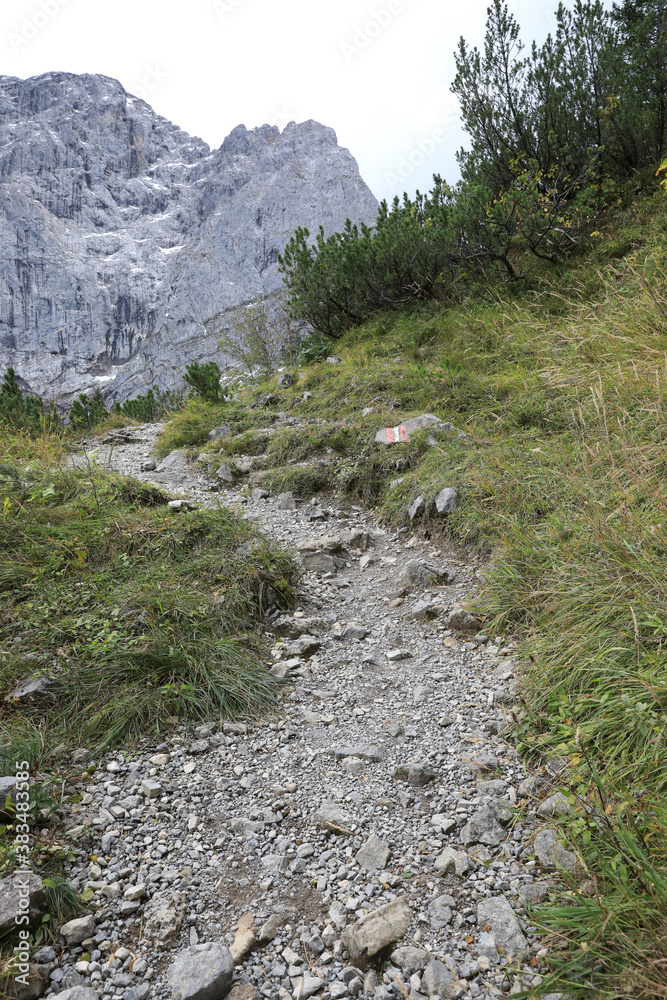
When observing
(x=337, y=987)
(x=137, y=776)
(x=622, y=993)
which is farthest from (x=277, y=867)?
(x=622, y=993)

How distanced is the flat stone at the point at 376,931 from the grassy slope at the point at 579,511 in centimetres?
56

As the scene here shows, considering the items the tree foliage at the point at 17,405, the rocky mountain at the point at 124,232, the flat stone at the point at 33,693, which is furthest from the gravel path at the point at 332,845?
the rocky mountain at the point at 124,232

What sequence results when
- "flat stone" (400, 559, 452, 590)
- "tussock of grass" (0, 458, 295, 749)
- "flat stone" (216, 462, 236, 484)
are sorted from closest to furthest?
1. "tussock of grass" (0, 458, 295, 749)
2. "flat stone" (400, 559, 452, 590)
3. "flat stone" (216, 462, 236, 484)

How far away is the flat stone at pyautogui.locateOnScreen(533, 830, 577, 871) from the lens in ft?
5.68

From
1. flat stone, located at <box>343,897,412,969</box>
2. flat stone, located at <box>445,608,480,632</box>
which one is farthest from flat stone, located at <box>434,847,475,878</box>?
flat stone, located at <box>445,608,480,632</box>

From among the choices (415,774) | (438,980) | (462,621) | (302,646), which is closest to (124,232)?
(302,646)

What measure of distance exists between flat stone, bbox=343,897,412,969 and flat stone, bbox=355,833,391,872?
0.60 ft

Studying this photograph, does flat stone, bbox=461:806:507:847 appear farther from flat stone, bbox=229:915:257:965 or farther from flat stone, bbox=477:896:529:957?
flat stone, bbox=229:915:257:965

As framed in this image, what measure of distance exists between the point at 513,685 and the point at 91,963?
2342 millimetres

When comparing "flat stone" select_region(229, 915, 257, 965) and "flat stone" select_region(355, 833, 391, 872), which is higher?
"flat stone" select_region(229, 915, 257, 965)

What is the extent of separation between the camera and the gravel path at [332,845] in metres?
1.64

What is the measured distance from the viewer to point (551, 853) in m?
1.81

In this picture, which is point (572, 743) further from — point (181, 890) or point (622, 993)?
point (181, 890)

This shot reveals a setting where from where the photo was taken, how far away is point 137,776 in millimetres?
2502
